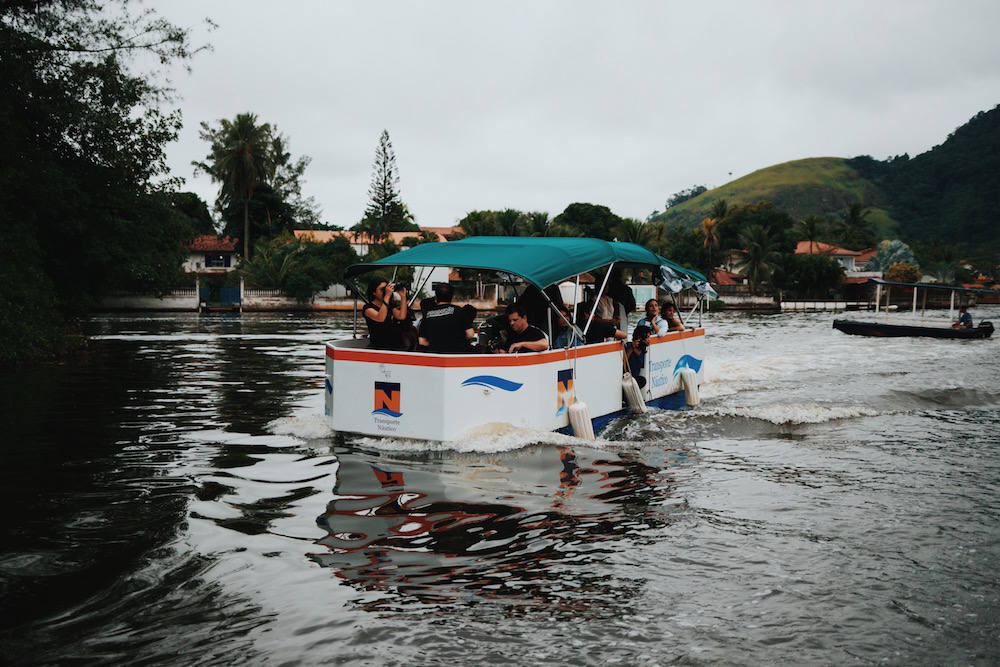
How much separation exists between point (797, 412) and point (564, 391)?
6.23m

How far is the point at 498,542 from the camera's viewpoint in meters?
7.13

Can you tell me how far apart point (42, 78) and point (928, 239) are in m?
185

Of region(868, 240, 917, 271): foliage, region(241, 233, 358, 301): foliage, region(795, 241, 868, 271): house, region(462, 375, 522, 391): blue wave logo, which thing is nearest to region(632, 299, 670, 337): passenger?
region(462, 375, 522, 391): blue wave logo

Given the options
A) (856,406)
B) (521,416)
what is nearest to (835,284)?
(856,406)

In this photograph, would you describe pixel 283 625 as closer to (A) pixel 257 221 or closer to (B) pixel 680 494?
(B) pixel 680 494

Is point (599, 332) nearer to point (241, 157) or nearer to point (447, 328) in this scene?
point (447, 328)

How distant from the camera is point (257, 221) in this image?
8306 centimetres

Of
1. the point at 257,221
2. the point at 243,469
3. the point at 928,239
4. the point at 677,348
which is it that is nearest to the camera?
the point at 243,469

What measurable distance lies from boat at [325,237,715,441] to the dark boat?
35.5 m

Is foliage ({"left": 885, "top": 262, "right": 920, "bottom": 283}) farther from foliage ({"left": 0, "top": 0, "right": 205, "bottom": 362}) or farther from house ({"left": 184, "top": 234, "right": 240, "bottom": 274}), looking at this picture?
foliage ({"left": 0, "top": 0, "right": 205, "bottom": 362})

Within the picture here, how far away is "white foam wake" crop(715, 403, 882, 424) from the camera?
14891 millimetres

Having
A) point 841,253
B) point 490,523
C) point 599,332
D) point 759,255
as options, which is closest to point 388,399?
point 490,523

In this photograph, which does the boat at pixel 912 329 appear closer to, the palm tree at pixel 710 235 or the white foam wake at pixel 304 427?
the white foam wake at pixel 304 427

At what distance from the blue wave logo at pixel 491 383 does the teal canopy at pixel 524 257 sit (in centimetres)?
127
